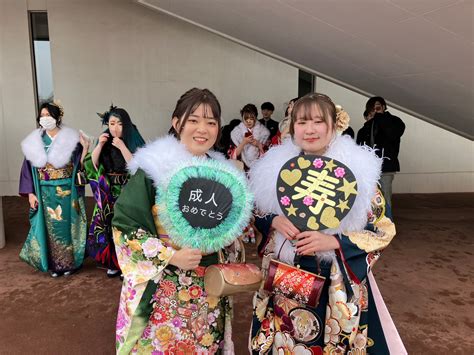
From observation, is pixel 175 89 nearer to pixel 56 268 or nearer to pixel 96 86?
pixel 96 86

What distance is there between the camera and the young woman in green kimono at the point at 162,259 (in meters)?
1.27

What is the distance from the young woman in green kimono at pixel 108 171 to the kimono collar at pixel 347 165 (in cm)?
181

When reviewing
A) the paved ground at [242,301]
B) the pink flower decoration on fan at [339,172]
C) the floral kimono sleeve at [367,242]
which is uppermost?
the pink flower decoration on fan at [339,172]

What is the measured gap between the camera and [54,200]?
3.31 meters

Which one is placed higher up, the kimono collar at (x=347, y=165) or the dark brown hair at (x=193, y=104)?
the dark brown hair at (x=193, y=104)

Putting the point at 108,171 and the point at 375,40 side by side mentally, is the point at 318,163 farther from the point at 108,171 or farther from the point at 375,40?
the point at 108,171

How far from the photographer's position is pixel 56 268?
3.34 meters

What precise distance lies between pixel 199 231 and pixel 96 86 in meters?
5.99

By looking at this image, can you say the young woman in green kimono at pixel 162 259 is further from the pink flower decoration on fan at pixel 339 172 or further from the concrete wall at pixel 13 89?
the concrete wall at pixel 13 89

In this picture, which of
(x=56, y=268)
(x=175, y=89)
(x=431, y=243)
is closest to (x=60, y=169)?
(x=56, y=268)

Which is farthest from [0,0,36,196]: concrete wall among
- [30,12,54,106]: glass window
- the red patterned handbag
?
the red patterned handbag

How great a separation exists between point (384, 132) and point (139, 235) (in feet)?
12.1

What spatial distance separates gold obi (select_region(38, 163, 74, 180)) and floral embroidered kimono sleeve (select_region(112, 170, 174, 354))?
2.31m

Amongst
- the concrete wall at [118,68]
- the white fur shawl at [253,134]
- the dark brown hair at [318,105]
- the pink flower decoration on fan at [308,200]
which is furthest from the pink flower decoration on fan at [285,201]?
the concrete wall at [118,68]
